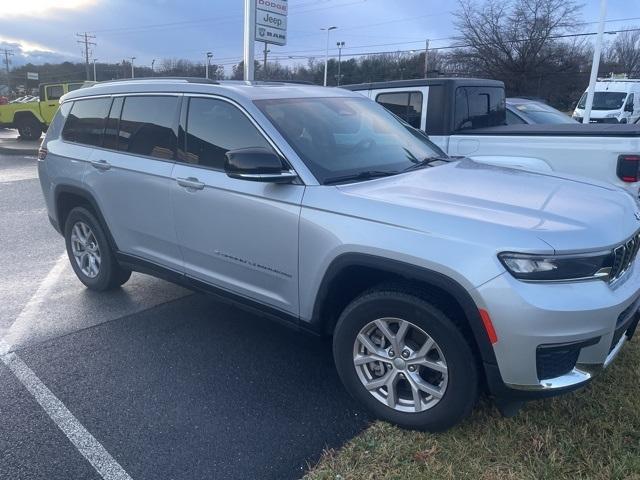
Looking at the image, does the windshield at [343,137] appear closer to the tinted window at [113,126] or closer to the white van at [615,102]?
the tinted window at [113,126]

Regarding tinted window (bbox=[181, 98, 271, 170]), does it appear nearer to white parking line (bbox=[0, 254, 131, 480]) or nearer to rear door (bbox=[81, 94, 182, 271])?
rear door (bbox=[81, 94, 182, 271])

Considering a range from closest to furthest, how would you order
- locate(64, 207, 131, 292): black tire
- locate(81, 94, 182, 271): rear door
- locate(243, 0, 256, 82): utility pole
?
locate(81, 94, 182, 271): rear door, locate(64, 207, 131, 292): black tire, locate(243, 0, 256, 82): utility pole

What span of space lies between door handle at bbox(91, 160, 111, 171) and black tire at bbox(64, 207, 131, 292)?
0.50 meters

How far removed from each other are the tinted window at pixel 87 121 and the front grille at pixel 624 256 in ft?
13.1

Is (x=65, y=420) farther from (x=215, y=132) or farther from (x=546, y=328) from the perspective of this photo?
(x=546, y=328)

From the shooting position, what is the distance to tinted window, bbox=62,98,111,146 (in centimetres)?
484

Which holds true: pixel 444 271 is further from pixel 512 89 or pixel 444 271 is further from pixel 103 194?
pixel 512 89

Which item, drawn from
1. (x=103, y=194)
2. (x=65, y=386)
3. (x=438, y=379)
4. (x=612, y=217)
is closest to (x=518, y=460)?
(x=438, y=379)

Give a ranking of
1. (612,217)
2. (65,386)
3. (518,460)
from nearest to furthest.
Answer: (518,460), (612,217), (65,386)

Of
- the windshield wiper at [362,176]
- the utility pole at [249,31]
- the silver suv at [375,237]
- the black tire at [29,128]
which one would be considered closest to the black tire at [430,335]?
the silver suv at [375,237]

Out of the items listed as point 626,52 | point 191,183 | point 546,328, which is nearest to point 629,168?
point 546,328

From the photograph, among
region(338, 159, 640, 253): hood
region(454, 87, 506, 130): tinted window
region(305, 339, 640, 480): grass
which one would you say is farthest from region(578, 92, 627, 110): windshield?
region(305, 339, 640, 480): grass

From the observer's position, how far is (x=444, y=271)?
8.75 ft

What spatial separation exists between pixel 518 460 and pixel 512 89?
31520 mm
